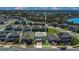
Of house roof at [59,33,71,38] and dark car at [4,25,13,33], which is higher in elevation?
dark car at [4,25,13,33]

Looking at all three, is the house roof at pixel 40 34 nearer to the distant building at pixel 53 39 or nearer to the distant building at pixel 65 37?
the distant building at pixel 53 39

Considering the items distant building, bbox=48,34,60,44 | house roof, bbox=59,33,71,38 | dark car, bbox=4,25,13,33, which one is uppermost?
dark car, bbox=4,25,13,33

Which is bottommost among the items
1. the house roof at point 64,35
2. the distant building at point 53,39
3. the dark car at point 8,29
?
the distant building at point 53,39

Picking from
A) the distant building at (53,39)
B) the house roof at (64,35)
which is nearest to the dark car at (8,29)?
the distant building at (53,39)

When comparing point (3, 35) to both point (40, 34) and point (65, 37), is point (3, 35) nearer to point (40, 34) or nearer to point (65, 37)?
point (40, 34)

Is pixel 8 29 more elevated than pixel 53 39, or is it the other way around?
pixel 8 29

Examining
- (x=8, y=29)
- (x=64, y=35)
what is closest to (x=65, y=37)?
(x=64, y=35)

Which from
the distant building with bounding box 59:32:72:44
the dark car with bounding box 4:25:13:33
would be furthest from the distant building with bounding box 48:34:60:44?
→ the dark car with bounding box 4:25:13:33

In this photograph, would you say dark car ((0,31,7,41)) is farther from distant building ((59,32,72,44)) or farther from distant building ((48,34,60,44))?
distant building ((59,32,72,44))

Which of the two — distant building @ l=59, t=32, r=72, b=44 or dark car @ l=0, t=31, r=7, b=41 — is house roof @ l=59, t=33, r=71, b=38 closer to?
distant building @ l=59, t=32, r=72, b=44

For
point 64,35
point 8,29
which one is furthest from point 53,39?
point 8,29
